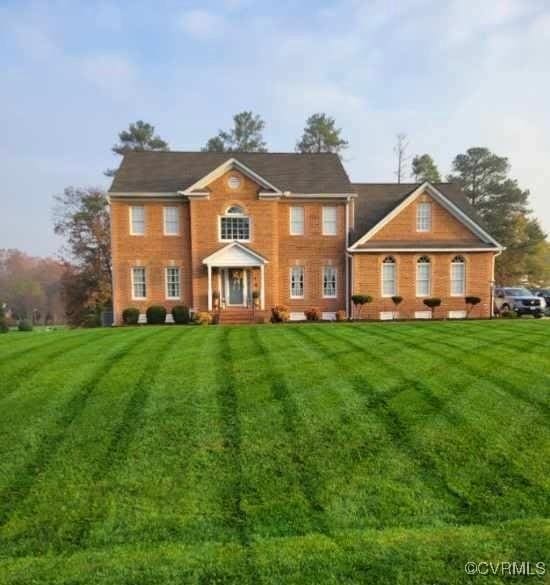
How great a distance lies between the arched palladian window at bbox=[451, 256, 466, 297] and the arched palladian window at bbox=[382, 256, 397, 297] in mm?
3461

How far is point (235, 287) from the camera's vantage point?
24359 mm

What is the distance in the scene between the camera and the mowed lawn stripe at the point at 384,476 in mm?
4387

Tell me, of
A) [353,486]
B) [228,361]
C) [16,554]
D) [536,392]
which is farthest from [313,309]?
[16,554]

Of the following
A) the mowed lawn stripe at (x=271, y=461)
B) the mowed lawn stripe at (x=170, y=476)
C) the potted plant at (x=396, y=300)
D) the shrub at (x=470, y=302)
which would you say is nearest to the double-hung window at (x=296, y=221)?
the potted plant at (x=396, y=300)

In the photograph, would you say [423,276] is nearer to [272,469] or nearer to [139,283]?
[139,283]

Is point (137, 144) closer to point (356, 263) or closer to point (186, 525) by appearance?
point (356, 263)

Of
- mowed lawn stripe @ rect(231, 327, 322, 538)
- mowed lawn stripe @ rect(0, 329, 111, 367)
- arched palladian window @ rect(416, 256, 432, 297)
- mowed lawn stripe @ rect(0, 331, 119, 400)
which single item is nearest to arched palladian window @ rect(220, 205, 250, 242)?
arched palladian window @ rect(416, 256, 432, 297)

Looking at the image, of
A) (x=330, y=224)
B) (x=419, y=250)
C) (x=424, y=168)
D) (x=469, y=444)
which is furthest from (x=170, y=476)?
(x=424, y=168)

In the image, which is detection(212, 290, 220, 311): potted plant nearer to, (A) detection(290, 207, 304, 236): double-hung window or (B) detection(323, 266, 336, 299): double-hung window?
(A) detection(290, 207, 304, 236): double-hung window

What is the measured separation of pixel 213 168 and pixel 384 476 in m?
23.6

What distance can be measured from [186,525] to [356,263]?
20942 mm

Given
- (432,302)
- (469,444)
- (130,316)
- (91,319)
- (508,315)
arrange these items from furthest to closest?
(91,319), (508,315), (432,302), (130,316), (469,444)

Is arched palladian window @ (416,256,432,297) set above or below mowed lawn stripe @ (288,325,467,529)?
above

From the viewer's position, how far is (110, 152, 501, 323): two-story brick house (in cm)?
2362
